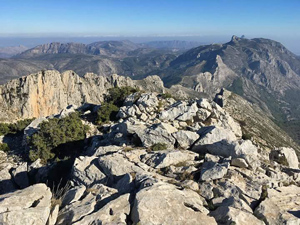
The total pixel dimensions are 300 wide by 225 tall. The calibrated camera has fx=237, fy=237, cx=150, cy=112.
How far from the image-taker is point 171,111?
34062 millimetres

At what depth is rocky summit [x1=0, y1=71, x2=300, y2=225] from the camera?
12.4 metres

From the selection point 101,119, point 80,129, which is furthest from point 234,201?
point 101,119

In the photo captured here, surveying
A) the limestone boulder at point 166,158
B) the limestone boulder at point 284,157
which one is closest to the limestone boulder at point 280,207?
the limestone boulder at point 166,158

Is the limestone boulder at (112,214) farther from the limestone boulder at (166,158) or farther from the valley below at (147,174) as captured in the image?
the limestone boulder at (166,158)

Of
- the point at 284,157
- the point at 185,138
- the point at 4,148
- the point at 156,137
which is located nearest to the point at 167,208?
the point at 156,137

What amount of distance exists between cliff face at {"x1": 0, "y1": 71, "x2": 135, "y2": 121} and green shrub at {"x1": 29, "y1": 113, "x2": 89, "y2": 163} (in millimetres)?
50430

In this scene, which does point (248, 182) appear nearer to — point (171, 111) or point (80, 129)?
point (171, 111)

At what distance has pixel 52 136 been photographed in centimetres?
3200

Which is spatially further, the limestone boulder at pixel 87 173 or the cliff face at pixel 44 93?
the cliff face at pixel 44 93

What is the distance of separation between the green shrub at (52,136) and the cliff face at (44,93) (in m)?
50.4

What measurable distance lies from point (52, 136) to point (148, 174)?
777 inches

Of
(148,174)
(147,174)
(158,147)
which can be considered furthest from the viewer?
(158,147)

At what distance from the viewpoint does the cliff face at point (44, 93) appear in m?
90.1

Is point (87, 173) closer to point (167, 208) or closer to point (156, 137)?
point (156, 137)
